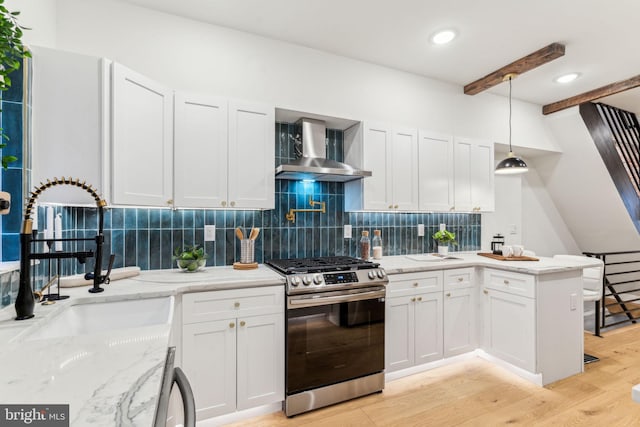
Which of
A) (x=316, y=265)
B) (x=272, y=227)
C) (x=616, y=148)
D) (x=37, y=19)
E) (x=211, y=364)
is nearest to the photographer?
(x=37, y=19)

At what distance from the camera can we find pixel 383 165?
2973 mm

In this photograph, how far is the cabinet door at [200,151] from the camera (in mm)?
2232

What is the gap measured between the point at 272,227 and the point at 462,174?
7.10 ft

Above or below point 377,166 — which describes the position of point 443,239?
below

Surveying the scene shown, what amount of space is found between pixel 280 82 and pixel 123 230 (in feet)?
5.67

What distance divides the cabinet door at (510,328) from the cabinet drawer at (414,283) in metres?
0.57

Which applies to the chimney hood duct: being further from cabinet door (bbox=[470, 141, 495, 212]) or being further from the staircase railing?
the staircase railing

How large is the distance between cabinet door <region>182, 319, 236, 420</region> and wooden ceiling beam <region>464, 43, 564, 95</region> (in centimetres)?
343

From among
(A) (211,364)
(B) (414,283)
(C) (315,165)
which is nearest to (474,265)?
(B) (414,283)

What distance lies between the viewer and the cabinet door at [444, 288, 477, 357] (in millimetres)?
2836

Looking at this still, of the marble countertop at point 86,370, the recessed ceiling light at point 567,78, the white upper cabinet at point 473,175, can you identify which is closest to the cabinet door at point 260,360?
the marble countertop at point 86,370

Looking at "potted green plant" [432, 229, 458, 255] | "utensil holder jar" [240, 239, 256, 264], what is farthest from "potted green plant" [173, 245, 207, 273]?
"potted green plant" [432, 229, 458, 255]

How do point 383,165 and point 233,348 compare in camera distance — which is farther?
point 383,165

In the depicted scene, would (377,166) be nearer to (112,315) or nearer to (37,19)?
(112,315)
